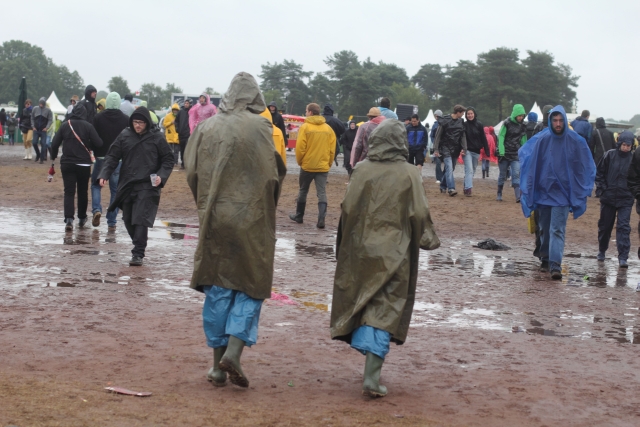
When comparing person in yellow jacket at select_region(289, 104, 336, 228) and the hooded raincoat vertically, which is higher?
the hooded raincoat

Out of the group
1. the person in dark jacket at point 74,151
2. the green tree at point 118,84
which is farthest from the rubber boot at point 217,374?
the green tree at point 118,84

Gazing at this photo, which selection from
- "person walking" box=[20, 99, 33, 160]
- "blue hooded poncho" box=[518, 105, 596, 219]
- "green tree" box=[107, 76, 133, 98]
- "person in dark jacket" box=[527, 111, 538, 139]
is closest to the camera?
"blue hooded poncho" box=[518, 105, 596, 219]

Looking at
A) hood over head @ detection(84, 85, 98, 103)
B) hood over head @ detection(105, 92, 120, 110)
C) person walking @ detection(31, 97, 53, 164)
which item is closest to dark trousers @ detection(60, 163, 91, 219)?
hood over head @ detection(105, 92, 120, 110)

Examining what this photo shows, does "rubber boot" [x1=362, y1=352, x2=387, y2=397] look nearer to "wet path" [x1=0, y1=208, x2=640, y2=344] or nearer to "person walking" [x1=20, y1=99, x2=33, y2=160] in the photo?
"wet path" [x1=0, y1=208, x2=640, y2=344]

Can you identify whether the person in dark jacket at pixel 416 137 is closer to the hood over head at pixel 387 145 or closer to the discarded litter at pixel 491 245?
the discarded litter at pixel 491 245

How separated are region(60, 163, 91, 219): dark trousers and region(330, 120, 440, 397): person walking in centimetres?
804

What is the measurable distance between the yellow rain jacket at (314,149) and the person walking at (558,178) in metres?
4.39

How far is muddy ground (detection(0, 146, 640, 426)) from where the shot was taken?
5.35 m

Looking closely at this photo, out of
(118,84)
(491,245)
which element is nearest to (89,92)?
(491,245)

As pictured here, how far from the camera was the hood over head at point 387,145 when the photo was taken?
603cm

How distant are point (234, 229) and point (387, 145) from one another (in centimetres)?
113

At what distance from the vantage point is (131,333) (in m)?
7.17

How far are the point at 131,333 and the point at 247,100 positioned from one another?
86.8 inches

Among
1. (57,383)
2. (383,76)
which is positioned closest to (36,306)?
(57,383)
